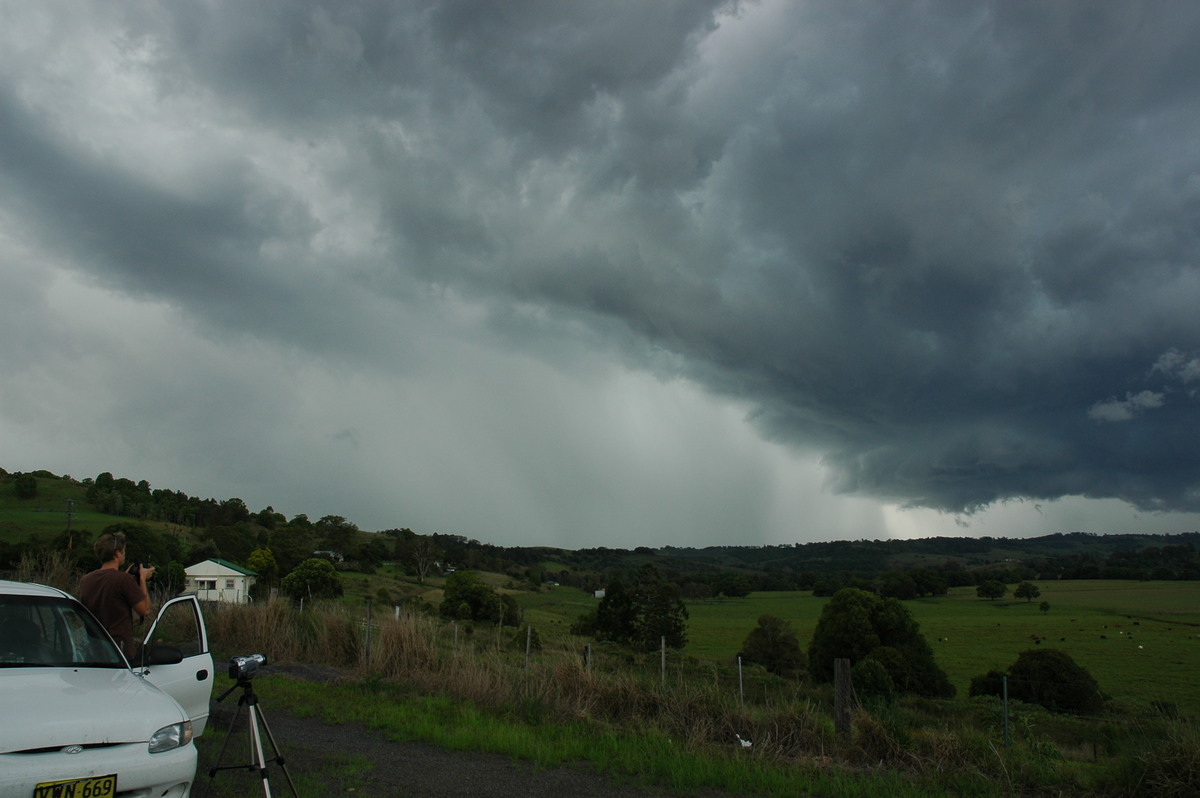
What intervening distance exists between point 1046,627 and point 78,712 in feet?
328

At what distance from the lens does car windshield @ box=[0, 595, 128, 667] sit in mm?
5207

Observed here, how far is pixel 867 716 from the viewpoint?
8.94 m

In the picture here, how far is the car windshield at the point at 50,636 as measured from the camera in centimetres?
521

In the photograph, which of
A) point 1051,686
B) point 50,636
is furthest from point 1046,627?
point 50,636

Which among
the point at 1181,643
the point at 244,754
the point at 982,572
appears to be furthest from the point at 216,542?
the point at 982,572

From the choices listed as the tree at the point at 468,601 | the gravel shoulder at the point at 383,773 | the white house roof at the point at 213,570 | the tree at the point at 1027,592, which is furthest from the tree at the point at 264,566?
the tree at the point at 1027,592

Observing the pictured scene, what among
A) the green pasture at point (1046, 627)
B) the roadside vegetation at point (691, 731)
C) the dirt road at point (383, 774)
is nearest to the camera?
the dirt road at point (383, 774)

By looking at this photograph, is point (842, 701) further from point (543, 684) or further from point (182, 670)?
point (182, 670)

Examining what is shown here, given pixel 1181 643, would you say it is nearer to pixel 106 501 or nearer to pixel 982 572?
pixel 982 572

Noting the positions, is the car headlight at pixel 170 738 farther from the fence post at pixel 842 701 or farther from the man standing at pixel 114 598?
the fence post at pixel 842 701

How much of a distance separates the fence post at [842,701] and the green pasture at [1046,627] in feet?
147

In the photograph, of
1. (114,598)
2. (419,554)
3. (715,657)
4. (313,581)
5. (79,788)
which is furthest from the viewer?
(419,554)

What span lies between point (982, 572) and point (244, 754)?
151 m

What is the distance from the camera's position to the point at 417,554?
99.8 meters
